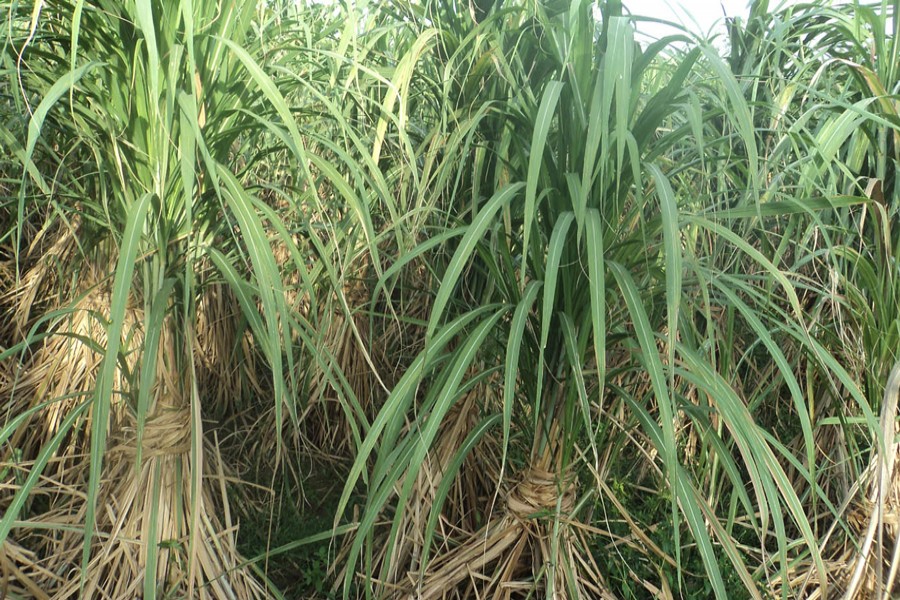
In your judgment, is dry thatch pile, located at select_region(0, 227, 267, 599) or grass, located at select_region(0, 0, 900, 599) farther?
dry thatch pile, located at select_region(0, 227, 267, 599)

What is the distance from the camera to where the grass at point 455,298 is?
0.94 m

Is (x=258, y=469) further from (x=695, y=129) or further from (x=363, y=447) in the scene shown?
(x=695, y=129)

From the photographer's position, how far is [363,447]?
95 cm

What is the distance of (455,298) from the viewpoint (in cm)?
129

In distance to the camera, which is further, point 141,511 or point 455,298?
point 455,298

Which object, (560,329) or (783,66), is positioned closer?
(560,329)

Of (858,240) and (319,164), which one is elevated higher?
(319,164)

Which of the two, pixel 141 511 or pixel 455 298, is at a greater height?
pixel 455 298

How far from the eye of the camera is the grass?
94 cm

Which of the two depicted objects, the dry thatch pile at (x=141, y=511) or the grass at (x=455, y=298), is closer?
the grass at (x=455, y=298)

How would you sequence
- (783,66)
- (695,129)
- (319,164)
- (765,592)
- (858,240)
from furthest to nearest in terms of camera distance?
(783,66)
(858,240)
(765,592)
(319,164)
(695,129)

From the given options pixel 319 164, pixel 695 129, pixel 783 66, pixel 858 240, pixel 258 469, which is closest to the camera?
pixel 695 129

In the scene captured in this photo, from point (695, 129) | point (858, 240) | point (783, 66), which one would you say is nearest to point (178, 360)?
point (695, 129)

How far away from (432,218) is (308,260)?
0.41m
